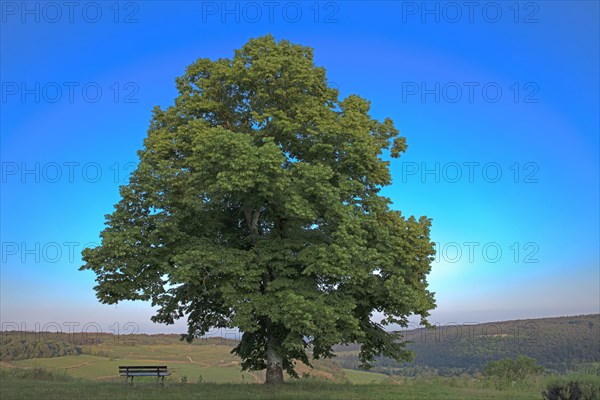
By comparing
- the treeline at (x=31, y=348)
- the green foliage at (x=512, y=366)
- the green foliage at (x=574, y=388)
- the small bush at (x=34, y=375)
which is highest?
the green foliage at (x=574, y=388)

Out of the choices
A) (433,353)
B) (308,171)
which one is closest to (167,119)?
(308,171)

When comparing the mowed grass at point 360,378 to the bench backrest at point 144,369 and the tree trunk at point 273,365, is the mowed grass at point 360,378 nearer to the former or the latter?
the tree trunk at point 273,365

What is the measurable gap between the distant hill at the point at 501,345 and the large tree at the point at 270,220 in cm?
4756

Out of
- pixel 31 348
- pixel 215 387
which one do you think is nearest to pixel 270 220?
pixel 215 387

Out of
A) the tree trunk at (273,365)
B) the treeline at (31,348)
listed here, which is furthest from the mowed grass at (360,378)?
the treeline at (31,348)

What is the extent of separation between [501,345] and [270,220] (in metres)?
63.8

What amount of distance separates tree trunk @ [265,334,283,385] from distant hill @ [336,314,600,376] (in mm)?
46492

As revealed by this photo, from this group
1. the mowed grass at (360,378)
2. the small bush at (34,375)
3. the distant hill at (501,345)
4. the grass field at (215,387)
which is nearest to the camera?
the grass field at (215,387)

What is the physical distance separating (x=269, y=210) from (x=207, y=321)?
7.83 metres

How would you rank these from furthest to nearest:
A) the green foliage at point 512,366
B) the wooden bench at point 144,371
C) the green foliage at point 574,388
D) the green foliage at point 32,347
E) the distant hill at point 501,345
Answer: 1. the distant hill at point 501,345
2. the green foliage at point 32,347
3. the green foliage at point 512,366
4. the wooden bench at point 144,371
5. the green foliage at point 574,388

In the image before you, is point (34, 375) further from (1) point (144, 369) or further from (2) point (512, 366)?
(2) point (512, 366)

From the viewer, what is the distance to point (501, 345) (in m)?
78.7

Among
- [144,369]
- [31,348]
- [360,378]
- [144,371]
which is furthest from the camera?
[360,378]

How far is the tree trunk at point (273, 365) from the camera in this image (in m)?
25.5
